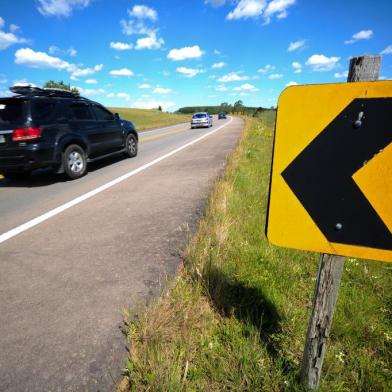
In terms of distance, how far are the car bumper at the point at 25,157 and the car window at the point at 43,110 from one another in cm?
68

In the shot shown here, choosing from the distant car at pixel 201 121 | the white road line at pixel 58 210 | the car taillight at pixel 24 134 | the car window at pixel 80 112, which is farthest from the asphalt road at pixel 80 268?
the distant car at pixel 201 121

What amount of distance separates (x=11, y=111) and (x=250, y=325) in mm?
6952

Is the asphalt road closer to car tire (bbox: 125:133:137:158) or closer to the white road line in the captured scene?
the white road line

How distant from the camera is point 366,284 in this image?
2.77 metres

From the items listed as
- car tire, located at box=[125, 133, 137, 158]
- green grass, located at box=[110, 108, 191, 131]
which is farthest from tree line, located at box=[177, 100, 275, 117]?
car tire, located at box=[125, 133, 137, 158]

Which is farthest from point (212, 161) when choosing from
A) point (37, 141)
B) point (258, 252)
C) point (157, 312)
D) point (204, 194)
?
point (157, 312)

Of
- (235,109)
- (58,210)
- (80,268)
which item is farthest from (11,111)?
(235,109)

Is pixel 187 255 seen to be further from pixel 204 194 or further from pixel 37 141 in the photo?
pixel 37 141

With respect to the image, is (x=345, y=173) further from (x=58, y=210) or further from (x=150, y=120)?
(x=150, y=120)

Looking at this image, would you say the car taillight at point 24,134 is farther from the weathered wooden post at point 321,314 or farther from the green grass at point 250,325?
the weathered wooden post at point 321,314

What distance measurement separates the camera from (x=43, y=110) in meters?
6.50

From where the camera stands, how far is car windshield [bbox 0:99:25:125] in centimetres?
625

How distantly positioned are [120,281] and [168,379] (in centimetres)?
134

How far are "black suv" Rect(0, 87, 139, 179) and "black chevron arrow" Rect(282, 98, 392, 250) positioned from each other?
6.68 m
